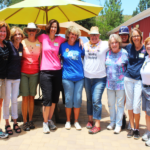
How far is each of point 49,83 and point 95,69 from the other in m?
0.95

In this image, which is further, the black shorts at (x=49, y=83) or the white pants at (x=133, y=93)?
the black shorts at (x=49, y=83)

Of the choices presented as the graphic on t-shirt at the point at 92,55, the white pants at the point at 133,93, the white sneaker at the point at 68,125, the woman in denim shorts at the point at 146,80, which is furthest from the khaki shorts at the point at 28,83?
the woman in denim shorts at the point at 146,80

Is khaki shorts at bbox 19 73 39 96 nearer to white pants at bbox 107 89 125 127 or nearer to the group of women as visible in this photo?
the group of women

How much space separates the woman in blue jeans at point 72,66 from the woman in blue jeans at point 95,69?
14 cm

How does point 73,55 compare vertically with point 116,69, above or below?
above

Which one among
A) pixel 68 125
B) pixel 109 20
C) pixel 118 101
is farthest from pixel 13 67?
pixel 109 20

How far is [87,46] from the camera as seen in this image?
3.55 m

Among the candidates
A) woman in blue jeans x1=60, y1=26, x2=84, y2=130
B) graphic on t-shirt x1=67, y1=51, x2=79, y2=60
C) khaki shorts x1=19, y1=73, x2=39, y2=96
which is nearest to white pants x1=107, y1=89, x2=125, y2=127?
woman in blue jeans x1=60, y1=26, x2=84, y2=130

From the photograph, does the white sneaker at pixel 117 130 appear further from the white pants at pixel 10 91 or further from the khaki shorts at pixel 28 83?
the white pants at pixel 10 91

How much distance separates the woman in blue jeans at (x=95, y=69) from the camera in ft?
11.2

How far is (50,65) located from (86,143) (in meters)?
1.59

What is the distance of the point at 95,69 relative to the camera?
11.2 feet

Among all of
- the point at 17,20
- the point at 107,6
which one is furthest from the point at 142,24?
the point at 107,6

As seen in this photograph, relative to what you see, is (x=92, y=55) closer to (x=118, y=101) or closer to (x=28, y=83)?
(x=118, y=101)
